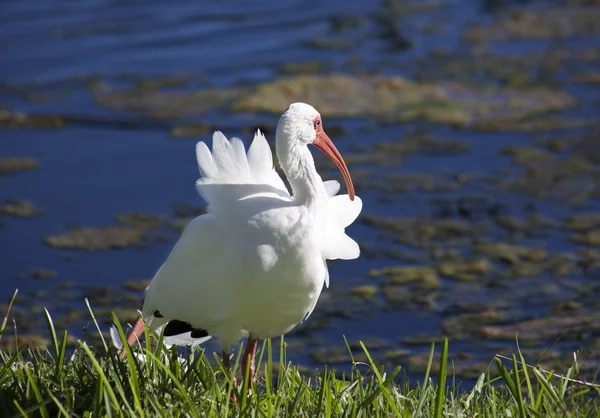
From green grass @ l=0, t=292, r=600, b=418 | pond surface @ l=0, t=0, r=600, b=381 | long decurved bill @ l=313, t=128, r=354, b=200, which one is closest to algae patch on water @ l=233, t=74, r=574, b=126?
pond surface @ l=0, t=0, r=600, b=381

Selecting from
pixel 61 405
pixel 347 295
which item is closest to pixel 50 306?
pixel 347 295

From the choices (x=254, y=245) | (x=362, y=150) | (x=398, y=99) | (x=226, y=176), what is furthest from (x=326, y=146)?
(x=398, y=99)

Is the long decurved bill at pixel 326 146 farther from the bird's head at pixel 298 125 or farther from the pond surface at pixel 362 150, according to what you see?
the pond surface at pixel 362 150

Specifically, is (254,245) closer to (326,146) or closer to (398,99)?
(326,146)

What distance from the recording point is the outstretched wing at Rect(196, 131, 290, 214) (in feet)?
12.9

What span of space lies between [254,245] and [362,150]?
157 inches

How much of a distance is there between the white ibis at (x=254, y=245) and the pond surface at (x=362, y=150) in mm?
728

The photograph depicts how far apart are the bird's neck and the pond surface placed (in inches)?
46.4

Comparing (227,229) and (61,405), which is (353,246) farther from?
(61,405)

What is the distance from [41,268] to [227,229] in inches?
107

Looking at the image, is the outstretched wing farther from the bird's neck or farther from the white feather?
the bird's neck

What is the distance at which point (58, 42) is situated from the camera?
1013 centimetres

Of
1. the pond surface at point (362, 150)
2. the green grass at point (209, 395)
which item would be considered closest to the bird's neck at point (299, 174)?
the green grass at point (209, 395)

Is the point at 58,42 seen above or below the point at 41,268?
above
